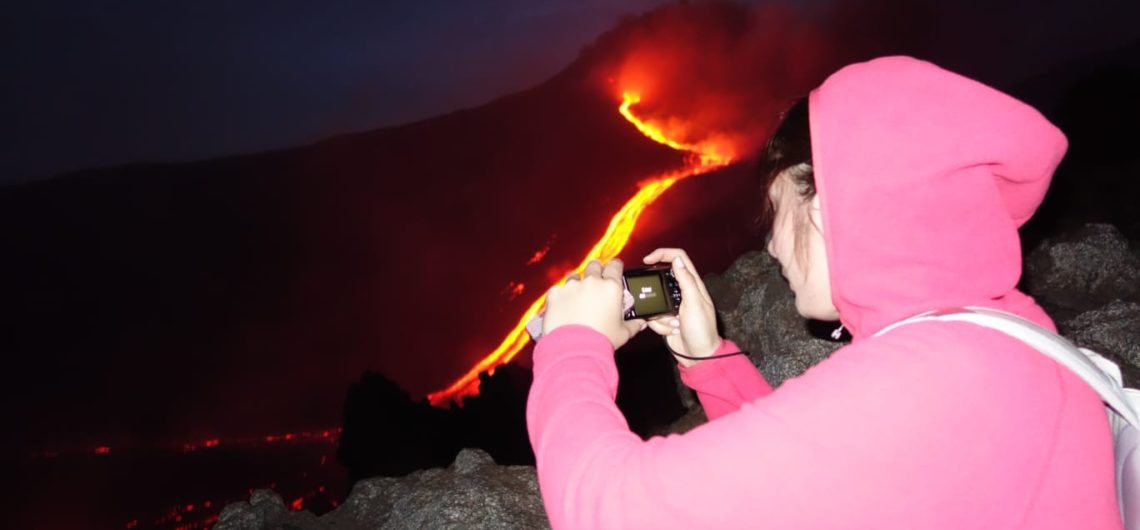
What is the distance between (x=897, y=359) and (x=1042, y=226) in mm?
4441

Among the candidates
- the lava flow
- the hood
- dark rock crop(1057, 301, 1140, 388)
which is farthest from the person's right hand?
the lava flow

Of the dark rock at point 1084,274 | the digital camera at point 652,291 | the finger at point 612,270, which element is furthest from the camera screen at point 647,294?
the dark rock at point 1084,274

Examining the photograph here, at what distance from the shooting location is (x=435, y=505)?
2.62 metres

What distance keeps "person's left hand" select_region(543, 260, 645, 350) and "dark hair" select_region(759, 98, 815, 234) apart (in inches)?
14.6

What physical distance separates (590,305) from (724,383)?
564mm

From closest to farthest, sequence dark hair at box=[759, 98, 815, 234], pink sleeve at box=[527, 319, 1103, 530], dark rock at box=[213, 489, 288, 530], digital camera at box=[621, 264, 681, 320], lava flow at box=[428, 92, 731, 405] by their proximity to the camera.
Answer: pink sleeve at box=[527, 319, 1103, 530] → dark hair at box=[759, 98, 815, 234] → digital camera at box=[621, 264, 681, 320] → dark rock at box=[213, 489, 288, 530] → lava flow at box=[428, 92, 731, 405]

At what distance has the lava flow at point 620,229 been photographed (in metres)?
10.6

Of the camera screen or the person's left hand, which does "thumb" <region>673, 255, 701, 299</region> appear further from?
the person's left hand

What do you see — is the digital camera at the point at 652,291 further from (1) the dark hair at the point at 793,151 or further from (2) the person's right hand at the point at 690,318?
(1) the dark hair at the point at 793,151

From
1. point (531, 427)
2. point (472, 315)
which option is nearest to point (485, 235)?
point (472, 315)

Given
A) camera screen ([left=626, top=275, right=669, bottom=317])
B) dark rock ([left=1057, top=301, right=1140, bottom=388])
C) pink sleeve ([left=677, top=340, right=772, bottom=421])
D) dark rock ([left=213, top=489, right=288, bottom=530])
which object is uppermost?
camera screen ([left=626, top=275, right=669, bottom=317])

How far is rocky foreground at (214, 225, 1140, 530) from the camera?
2.62 metres

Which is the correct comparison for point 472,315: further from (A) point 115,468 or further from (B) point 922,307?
(B) point 922,307

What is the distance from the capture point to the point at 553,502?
85cm
